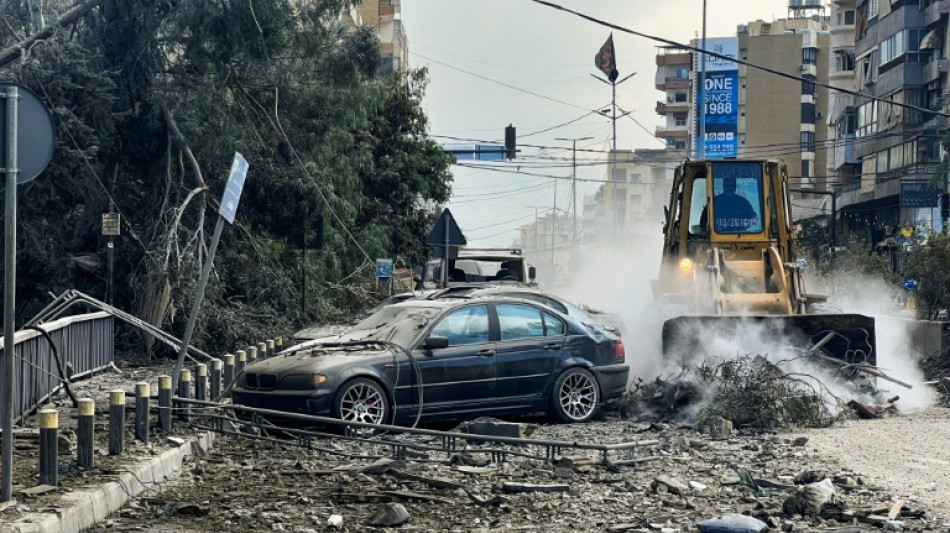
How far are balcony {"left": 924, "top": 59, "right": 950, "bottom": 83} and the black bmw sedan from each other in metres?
51.6

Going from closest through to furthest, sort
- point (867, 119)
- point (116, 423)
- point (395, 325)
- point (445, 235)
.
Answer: point (116, 423)
point (395, 325)
point (445, 235)
point (867, 119)

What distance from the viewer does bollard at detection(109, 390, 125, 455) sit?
37.4ft

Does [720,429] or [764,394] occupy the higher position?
[764,394]

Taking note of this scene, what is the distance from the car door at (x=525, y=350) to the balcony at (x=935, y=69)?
5227 centimetres

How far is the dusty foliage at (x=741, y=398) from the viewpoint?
15.3 m

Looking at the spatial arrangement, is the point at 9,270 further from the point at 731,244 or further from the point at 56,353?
the point at 731,244

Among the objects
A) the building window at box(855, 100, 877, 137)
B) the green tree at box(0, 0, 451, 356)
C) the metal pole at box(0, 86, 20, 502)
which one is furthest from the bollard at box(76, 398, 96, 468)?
the building window at box(855, 100, 877, 137)

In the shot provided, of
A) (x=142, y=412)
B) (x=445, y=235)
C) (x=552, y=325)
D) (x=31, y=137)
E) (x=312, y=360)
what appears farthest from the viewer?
(x=445, y=235)

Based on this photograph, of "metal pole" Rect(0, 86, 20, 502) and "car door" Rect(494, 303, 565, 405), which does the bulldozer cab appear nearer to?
"car door" Rect(494, 303, 565, 405)

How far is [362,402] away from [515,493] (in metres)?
4.17

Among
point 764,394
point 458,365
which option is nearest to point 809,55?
point 764,394

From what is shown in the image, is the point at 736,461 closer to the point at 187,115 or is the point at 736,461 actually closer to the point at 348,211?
the point at 187,115

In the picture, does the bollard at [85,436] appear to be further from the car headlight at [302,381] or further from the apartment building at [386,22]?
the apartment building at [386,22]

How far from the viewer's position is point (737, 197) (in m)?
21.0
